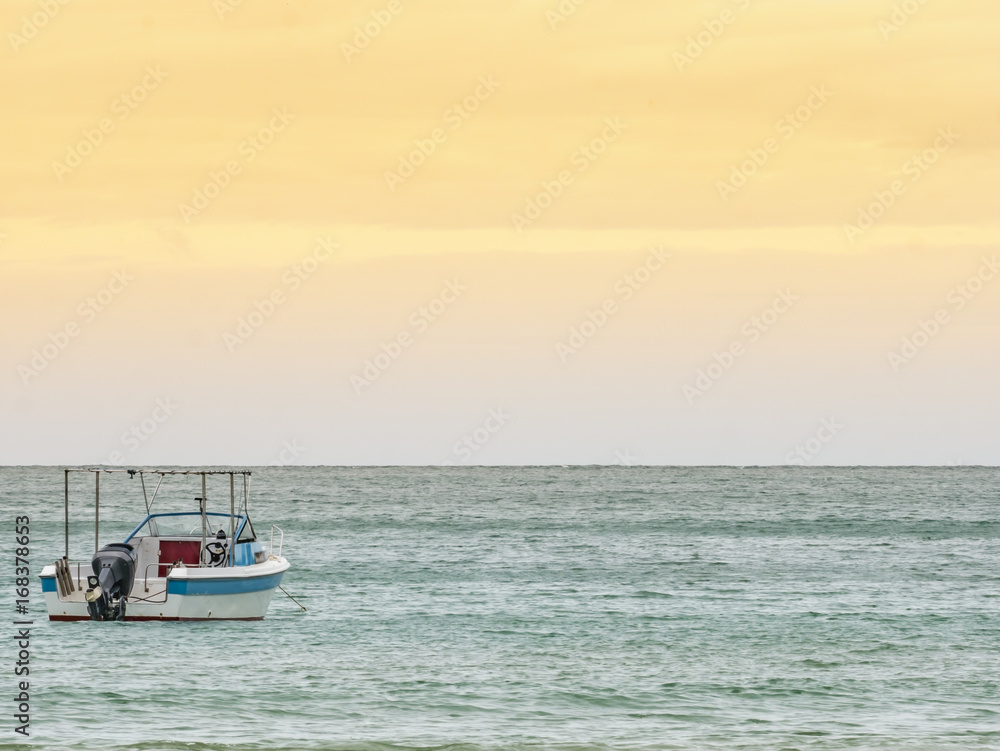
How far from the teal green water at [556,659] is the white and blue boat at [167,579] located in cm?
55

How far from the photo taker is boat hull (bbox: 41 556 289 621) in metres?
33.8

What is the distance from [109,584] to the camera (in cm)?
3303

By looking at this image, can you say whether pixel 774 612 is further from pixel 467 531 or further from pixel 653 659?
pixel 467 531

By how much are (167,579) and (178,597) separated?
0.55 metres

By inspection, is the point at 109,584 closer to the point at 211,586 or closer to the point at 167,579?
A: the point at 167,579

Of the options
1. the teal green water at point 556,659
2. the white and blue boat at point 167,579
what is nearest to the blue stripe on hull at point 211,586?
the white and blue boat at point 167,579

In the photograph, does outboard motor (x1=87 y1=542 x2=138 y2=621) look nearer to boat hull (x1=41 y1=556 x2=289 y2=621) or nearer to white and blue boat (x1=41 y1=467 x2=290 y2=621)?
white and blue boat (x1=41 y1=467 x2=290 y2=621)

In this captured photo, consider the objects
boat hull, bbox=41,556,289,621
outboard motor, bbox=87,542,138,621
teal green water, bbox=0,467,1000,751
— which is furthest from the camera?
boat hull, bbox=41,556,289,621

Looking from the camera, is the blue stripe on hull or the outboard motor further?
the blue stripe on hull

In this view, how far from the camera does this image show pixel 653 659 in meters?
30.1

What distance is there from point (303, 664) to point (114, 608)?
21.2ft

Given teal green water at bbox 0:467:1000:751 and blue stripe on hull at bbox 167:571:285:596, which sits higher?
blue stripe on hull at bbox 167:571:285:596

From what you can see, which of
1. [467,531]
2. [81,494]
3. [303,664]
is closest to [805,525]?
[467,531]

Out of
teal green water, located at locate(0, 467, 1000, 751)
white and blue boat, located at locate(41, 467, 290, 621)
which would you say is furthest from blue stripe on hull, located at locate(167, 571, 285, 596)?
teal green water, located at locate(0, 467, 1000, 751)
